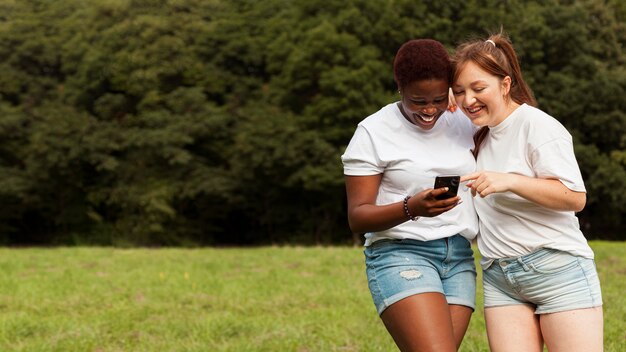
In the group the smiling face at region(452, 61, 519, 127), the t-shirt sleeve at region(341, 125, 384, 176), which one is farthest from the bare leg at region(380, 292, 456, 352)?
the smiling face at region(452, 61, 519, 127)

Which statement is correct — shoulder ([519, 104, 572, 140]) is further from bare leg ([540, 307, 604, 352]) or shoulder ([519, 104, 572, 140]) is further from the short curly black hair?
bare leg ([540, 307, 604, 352])

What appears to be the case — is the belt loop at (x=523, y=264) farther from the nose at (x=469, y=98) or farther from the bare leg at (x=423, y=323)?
the nose at (x=469, y=98)

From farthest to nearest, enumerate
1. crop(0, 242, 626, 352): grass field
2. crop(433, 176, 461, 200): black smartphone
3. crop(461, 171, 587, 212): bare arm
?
crop(0, 242, 626, 352): grass field < crop(461, 171, 587, 212): bare arm < crop(433, 176, 461, 200): black smartphone

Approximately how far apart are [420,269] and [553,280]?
504 mm

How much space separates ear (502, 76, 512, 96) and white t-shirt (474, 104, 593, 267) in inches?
3.6

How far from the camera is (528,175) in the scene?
278cm

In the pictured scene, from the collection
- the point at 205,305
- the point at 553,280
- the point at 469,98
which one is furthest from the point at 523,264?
the point at 205,305

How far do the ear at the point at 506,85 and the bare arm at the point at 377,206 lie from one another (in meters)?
0.60

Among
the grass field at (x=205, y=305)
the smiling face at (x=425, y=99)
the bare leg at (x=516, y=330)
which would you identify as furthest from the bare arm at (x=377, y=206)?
the grass field at (x=205, y=305)

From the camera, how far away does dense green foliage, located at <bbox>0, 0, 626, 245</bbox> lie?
26.4 metres

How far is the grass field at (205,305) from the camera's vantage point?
6.08 m

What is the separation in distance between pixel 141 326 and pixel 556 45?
2408 centimetres

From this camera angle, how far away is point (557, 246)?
280 centimetres

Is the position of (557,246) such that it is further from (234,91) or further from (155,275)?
(234,91)
